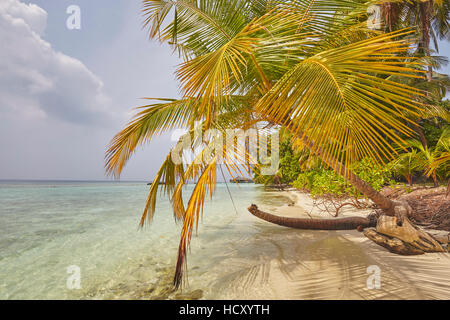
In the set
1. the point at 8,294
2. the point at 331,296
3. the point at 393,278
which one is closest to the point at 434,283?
the point at 393,278

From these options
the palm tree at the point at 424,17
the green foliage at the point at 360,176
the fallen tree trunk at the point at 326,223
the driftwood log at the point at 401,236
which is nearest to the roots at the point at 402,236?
the driftwood log at the point at 401,236

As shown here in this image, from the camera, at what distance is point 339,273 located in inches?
95.2

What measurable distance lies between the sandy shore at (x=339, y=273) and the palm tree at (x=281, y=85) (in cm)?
83

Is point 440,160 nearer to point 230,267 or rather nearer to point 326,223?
point 326,223

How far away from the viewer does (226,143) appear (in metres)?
2.10

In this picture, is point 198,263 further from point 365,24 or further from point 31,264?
point 365,24

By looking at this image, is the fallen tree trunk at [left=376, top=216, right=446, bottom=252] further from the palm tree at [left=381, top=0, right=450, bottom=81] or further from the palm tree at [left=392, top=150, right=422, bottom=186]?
the palm tree at [left=381, top=0, right=450, bottom=81]

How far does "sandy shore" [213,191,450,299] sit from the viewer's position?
6.64ft

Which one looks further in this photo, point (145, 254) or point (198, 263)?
point (145, 254)

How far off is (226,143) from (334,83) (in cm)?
111

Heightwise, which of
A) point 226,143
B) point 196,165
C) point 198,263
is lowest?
point 198,263

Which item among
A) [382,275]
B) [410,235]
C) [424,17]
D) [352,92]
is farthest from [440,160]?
[424,17]

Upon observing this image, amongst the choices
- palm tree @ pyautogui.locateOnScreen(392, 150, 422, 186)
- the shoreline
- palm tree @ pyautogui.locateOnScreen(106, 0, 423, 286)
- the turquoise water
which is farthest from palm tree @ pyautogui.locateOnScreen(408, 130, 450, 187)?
the turquoise water

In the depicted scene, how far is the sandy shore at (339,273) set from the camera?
6.64 ft
